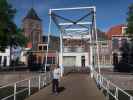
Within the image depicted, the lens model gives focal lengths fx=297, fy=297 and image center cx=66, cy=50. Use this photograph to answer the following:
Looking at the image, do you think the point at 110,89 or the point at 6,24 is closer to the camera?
the point at 110,89

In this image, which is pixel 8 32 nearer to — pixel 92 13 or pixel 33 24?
pixel 92 13

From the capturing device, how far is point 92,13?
2208 centimetres

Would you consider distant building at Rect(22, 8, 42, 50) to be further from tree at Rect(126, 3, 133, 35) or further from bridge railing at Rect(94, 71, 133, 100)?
bridge railing at Rect(94, 71, 133, 100)

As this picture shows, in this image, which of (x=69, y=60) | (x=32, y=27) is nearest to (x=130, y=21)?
(x=69, y=60)

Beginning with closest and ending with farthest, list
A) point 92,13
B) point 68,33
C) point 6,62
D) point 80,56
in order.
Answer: point 92,13, point 68,33, point 80,56, point 6,62

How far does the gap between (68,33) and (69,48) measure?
1674 cm

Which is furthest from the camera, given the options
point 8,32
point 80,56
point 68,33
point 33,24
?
point 33,24

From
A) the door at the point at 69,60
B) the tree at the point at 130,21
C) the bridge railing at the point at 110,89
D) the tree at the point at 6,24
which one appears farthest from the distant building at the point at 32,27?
the bridge railing at the point at 110,89

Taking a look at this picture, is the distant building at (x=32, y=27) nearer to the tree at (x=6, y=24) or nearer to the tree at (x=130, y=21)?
the tree at (x=6, y=24)

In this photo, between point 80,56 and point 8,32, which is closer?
point 8,32

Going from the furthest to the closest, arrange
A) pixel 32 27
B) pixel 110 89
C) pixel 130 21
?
pixel 32 27
pixel 130 21
pixel 110 89

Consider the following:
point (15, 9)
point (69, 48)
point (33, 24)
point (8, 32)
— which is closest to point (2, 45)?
point (8, 32)

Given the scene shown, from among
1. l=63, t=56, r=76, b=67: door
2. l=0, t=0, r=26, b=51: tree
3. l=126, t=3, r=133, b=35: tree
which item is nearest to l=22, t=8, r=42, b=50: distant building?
l=63, t=56, r=76, b=67: door

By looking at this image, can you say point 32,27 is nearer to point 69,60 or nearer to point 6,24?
point 69,60
